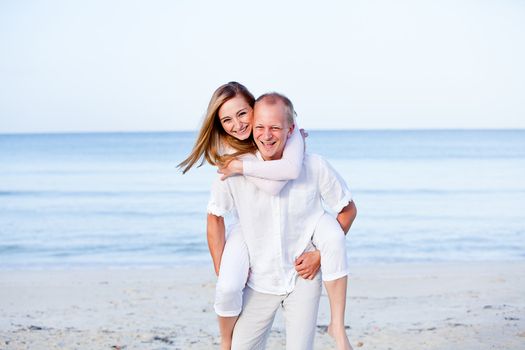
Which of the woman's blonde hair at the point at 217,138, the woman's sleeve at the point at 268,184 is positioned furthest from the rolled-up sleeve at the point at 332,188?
the woman's blonde hair at the point at 217,138

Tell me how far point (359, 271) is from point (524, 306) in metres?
2.73

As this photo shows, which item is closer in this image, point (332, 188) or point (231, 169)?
point (231, 169)

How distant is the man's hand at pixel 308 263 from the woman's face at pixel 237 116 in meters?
0.69

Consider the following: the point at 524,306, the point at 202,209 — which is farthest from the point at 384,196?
the point at 524,306

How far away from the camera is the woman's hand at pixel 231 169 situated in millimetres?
3595

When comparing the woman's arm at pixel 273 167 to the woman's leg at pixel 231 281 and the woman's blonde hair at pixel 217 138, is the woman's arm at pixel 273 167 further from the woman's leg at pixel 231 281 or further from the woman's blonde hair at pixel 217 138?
the woman's leg at pixel 231 281

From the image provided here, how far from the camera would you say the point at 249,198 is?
12.2 ft

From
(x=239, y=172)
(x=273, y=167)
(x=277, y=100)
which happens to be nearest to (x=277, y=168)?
(x=273, y=167)

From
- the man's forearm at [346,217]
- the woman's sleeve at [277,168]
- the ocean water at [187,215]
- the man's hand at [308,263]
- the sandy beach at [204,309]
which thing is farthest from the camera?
the ocean water at [187,215]

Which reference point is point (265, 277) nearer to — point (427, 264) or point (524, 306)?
point (524, 306)

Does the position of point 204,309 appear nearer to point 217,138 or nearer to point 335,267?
point 217,138

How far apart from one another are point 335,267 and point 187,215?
13.3 metres

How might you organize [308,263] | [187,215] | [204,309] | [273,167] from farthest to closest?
[187,215]
[204,309]
[308,263]
[273,167]

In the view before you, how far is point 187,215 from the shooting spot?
16719mm
